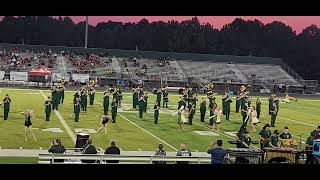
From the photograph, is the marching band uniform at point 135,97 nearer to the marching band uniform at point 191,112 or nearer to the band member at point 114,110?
the band member at point 114,110

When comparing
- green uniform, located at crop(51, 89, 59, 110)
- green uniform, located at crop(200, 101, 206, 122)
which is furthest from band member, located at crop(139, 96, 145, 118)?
green uniform, located at crop(51, 89, 59, 110)

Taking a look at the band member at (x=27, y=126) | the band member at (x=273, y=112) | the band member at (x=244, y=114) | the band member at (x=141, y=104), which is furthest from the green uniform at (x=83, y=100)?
the band member at (x=273, y=112)

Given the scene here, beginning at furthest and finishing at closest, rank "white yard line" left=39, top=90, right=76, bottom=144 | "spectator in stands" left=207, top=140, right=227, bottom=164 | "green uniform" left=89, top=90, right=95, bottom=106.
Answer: "green uniform" left=89, top=90, right=95, bottom=106 → "white yard line" left=39, top=90, right=76, bottom=144 → "spectator in stands" left=207, top=140, right=227, bottom=164

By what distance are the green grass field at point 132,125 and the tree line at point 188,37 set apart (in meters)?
1.23

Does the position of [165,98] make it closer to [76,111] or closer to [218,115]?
[218,115]

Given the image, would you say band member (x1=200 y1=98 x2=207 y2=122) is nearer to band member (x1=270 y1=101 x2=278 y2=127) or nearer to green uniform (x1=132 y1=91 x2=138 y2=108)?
band member (x1=270 y1=101 x2=278 y2=127)

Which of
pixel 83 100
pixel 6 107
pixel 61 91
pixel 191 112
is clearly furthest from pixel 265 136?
pixel 6 107

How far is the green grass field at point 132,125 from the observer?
11.5 m

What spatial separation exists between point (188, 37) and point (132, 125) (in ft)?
7.01

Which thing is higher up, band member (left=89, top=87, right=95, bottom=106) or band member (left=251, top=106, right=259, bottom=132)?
band member (left=89, top=87, right=95, bottom=106)

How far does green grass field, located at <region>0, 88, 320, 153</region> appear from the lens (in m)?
11.5

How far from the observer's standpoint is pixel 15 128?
1191 cm

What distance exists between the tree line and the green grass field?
123cm
